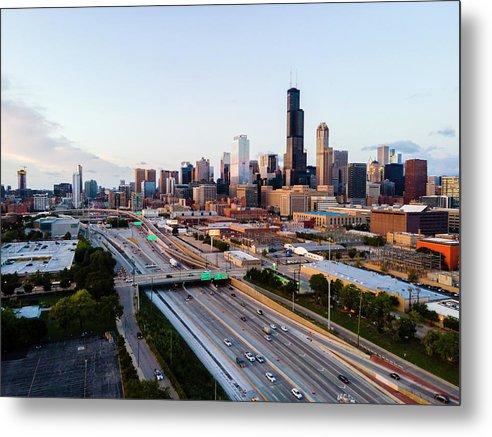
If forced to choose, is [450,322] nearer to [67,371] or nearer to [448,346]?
[448,346]

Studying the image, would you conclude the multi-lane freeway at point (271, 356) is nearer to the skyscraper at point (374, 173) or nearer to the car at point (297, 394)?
the car at point (297, 394)

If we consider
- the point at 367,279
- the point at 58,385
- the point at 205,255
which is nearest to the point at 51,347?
the point at 58,385

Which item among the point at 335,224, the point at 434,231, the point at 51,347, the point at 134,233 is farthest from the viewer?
the point at 335,224

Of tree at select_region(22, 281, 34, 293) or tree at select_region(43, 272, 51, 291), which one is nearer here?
tree at select_region(22, 281, 34, 293)

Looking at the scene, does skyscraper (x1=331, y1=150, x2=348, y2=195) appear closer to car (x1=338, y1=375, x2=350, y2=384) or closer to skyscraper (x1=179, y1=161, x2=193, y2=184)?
skyscraper (x1=179, y1=161, x2=193, y2=184)

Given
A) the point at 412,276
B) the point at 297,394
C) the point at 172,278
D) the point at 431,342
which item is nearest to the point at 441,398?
the point at 431,342

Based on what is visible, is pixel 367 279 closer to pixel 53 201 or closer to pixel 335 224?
pixel 53 201

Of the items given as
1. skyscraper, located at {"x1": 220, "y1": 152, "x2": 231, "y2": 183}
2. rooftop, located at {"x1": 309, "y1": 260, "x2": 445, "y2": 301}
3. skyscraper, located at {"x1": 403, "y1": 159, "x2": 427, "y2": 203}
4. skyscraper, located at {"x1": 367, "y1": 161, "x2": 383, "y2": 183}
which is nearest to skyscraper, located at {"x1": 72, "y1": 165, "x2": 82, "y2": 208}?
rooftop, located at {"x1": 309, "y1": 260, "x2": 445, "y2": 301}
